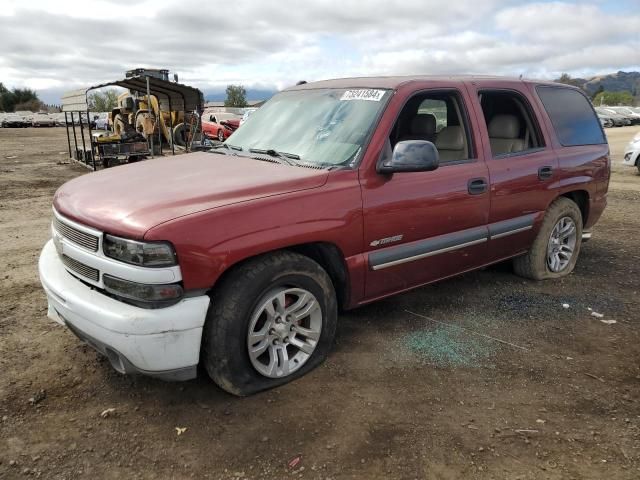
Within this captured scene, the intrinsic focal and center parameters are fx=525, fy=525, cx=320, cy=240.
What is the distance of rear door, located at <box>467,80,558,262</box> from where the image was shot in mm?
4238

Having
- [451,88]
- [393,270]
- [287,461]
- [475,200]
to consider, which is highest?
[451,88]

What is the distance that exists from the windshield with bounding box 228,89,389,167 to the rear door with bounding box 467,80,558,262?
42.4 inches

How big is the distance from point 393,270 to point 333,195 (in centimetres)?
78

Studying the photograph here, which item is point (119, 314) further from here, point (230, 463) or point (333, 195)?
point (333, 195)

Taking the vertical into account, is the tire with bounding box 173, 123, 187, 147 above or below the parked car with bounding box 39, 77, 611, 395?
above

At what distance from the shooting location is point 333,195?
126 inches

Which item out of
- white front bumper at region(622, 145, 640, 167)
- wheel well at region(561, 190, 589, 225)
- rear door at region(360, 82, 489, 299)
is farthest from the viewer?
white front bumper at region(622, 145, 640, 167)

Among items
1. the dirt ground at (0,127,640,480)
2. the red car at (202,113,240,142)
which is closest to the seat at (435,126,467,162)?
the dirt ground at (0,127,640,480)

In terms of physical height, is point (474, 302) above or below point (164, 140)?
below

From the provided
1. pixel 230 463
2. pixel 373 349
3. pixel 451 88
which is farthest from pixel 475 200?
pixel 230 463

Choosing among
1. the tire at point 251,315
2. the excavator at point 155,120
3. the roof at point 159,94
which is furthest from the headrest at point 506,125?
the excavator at point 155,120

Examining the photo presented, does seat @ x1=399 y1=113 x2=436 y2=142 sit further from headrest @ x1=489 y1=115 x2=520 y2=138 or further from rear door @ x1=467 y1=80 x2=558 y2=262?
headrest @ x1=489 y1=115 x2=520 y2=138

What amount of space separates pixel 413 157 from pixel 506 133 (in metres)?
1.82

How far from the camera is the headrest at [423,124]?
436 cm
